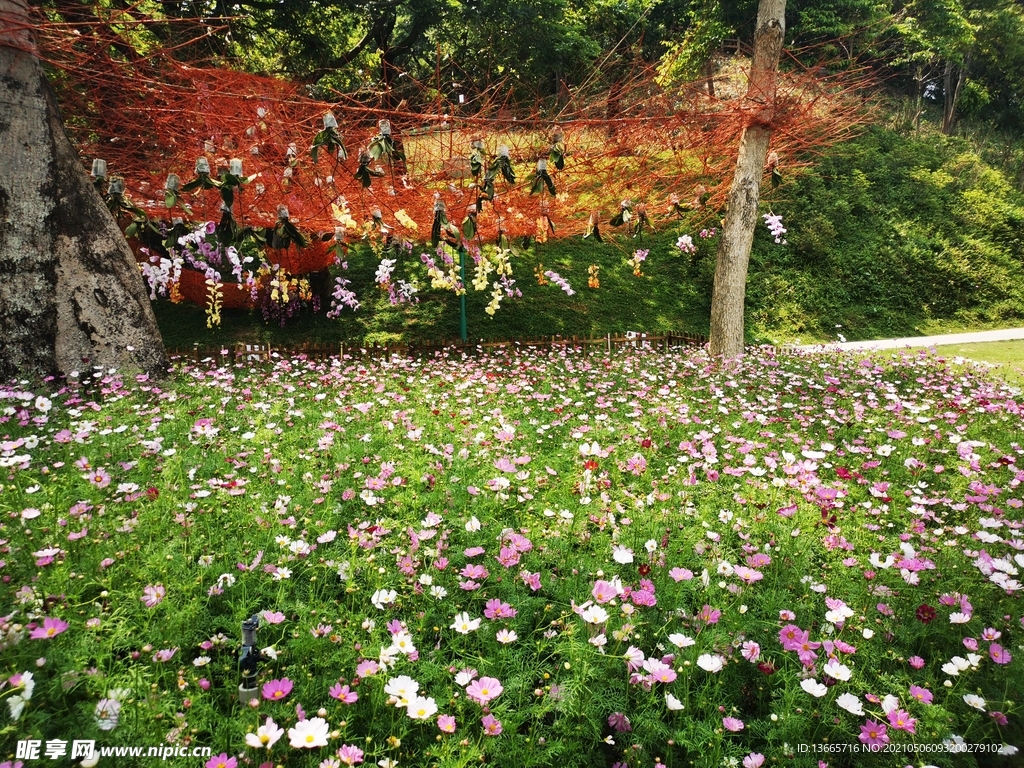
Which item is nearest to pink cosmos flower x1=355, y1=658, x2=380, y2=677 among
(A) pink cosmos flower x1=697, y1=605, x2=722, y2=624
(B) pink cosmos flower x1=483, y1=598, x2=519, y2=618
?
(B) pink cosmos flower x1=483, y1=598, x2=519, y2=618

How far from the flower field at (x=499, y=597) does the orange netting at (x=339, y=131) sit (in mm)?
2556

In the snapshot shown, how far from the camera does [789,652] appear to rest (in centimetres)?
199

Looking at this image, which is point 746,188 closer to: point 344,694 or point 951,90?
point 344,694

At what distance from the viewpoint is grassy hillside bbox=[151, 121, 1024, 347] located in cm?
1095

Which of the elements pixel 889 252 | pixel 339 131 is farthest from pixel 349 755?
pixel 889 252

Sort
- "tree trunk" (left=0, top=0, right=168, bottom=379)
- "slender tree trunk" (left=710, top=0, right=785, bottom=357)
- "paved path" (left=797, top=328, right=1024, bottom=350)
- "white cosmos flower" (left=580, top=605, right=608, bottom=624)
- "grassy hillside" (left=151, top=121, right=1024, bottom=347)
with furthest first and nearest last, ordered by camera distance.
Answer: "paved path" (left=797, top=328, right=1024, bottom=350) < "grassy hillside" (left=151, top=121, right=1024, bottom=347) < "slender tree trunk" (left=710, top=0, right=785, bottom=357) < "tree trunk" (left=0, top=0, right=168, bottom=379) < "white cosmos flower" (left=580, top=605, right=608, bottom=624)

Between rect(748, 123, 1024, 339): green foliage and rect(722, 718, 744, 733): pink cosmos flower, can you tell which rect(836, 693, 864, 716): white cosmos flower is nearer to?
rect(722, 718, 744, 733): pink cosmos flower

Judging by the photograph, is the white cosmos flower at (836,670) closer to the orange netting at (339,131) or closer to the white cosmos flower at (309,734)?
the white cosmos flower at (309,734)

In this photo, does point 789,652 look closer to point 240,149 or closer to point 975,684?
point 975,684

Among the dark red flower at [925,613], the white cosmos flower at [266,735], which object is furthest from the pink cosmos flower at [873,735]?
the white cosmos flower at [266,735]

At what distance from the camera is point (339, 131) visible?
14.9ft

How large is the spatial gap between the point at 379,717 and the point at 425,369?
542 cm

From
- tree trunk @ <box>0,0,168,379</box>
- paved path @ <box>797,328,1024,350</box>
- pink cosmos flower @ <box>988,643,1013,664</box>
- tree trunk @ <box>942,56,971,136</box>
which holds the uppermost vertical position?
tree trunk @ <box>942,56,971,136</box>

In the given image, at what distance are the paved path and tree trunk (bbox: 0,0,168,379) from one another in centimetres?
1147
